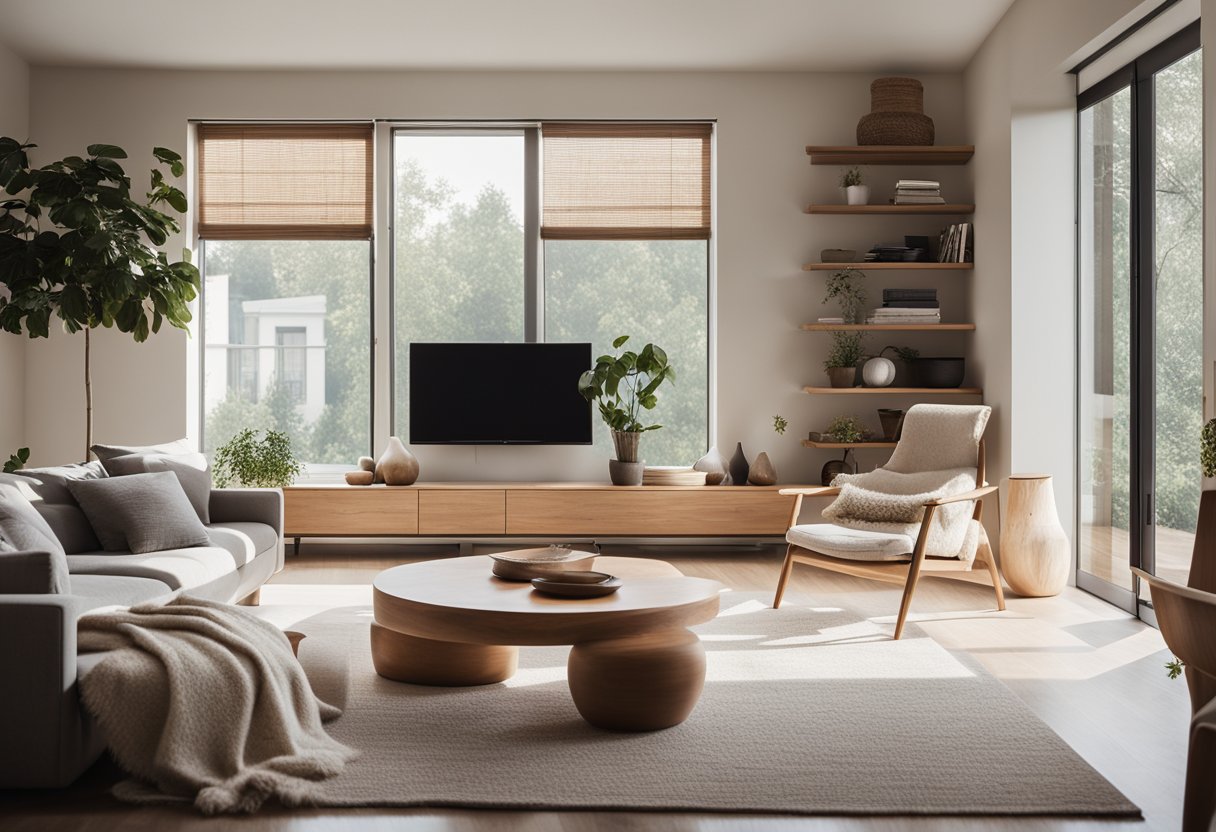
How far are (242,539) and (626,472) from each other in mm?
2419

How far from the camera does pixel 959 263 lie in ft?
19.7

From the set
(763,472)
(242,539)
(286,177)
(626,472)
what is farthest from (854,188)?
(242,539)

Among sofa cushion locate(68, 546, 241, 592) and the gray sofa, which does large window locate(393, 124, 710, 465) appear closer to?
sofa cushion locate(68, 546, 241, 592)

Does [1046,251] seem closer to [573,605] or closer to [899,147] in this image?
[899,147]

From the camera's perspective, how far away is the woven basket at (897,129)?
6.06 meters

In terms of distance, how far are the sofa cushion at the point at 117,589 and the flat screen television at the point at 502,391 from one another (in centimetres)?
298

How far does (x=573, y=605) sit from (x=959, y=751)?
1111 mm

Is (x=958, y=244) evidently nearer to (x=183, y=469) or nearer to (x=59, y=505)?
(x=183, y=469)

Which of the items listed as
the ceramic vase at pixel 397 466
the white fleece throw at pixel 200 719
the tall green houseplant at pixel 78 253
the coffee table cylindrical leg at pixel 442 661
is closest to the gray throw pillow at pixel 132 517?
the coffee table cylindrical leg at pixel 442 661

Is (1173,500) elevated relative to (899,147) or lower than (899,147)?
lower

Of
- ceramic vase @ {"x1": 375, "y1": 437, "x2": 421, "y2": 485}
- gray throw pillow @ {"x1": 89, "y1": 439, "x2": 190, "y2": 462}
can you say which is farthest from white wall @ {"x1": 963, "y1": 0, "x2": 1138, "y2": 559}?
gray throw pillow @ {"x1": 89, "y1": 439, "x2": 190, "y2": 462}

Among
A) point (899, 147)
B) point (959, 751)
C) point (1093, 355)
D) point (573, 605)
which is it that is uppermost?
point (899, 147)

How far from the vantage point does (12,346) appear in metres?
6.09

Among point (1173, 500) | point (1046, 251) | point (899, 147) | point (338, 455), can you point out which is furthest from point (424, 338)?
point (1173, 500)
